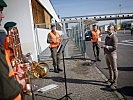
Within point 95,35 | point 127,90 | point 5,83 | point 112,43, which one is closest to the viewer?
point 5,83

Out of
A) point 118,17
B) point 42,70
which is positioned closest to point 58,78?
point 42,70

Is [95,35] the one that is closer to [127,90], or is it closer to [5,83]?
[127,90]

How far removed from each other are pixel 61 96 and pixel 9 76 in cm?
506

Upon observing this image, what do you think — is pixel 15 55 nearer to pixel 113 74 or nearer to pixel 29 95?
pixel 29 95

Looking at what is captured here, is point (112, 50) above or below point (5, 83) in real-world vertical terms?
below

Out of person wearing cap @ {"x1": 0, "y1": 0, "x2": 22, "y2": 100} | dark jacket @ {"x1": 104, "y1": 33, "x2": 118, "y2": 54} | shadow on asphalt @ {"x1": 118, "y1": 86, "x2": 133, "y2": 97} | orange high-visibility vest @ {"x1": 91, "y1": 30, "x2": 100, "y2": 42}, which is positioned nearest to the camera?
person wearing cap @ {"x1": 0, "y1": 0, "x2": 22, "y2": 100}

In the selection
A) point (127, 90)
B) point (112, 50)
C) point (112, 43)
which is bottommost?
point (127, 90)

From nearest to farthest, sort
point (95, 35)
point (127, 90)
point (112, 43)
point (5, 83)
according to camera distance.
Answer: point (5, 83) < point (127, 90) < point (112, 43) < point (95, 35)

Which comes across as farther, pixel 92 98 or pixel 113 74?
pixel 113 74

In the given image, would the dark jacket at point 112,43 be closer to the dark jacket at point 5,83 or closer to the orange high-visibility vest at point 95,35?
the dark jacket at point 5,83

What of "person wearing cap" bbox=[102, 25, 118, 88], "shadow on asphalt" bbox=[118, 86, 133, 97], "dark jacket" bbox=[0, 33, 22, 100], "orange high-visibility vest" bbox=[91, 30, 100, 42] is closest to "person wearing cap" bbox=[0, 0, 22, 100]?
"dark jacket" bbox=[0, 33, 22, 100]

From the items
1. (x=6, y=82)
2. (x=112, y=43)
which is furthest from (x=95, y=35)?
(x=6, y=82)

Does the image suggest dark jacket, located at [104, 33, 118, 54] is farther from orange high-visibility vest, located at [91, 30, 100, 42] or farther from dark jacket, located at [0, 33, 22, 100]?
orange high-visibility vest, located at [91, 30, 100, 42]

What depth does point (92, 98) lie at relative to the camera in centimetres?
696
